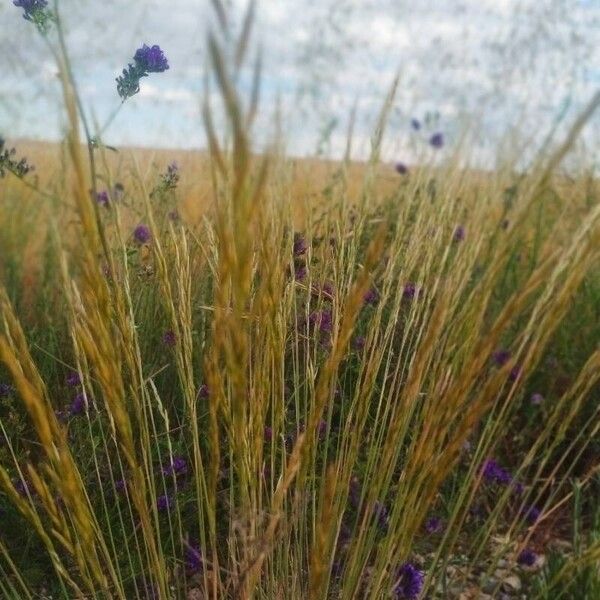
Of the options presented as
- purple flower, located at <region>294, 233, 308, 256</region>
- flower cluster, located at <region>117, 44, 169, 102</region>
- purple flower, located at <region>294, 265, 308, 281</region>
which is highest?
flower cluster, located at <region>117, 44, 169, 102</region>

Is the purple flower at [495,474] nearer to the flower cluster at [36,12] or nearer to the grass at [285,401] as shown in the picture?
the grass at [285,401]

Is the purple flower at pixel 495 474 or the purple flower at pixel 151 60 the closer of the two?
the purple flower at pixel 151 60

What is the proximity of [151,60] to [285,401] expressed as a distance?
79 cm

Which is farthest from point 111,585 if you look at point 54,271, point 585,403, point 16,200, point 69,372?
point 16,200

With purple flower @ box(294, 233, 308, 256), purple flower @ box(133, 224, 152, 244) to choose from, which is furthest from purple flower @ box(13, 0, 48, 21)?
purple flower @ box(133, 224, 152, 244)

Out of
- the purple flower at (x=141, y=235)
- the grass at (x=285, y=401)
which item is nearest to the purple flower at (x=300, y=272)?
the grass at (x=285, y=401)

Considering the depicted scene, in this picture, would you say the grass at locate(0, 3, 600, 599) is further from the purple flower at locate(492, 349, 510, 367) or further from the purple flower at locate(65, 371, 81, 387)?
the purple flower at locate(492, 349, 510, 367)

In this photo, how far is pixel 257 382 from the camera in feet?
4.29

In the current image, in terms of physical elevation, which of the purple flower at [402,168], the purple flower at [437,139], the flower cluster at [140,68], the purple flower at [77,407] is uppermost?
the flower cluster at [140,68]

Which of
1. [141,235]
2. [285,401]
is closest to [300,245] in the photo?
[285,401]

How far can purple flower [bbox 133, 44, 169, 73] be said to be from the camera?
1755mm

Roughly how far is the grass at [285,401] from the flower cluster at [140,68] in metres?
0.30

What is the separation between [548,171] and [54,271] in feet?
7.93

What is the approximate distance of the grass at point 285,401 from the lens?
3.31 feet
